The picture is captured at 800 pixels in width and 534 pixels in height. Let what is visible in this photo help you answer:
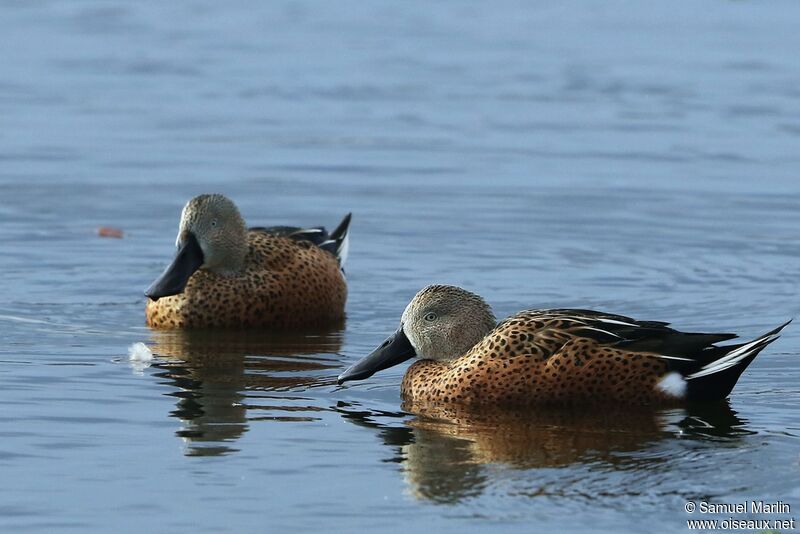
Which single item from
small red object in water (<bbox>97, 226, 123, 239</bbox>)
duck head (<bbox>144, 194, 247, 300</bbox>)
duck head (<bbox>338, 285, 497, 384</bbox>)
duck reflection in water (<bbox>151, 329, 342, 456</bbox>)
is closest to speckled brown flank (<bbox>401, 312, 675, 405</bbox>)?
duck head (<bbox>338, 285, 497, 384</bbox>)

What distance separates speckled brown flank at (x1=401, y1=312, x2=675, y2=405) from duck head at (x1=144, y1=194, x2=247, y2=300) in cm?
282

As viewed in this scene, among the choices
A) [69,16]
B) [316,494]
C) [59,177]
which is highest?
[69,16]

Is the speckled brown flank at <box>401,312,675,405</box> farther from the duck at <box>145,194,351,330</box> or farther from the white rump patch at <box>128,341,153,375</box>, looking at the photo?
the duck at <box>145,194,351,330</box>

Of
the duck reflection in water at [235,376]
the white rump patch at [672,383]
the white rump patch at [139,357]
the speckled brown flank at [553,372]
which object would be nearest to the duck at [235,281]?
the duck reflection in water at [235,376]

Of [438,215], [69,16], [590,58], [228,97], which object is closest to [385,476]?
[438,215]

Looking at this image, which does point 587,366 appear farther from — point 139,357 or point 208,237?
point 208,237

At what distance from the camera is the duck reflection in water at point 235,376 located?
845 cm

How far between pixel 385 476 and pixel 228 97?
11.5 m

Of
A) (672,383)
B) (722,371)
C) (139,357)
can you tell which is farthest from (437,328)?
(139,357)

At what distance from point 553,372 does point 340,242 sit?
12.2ft

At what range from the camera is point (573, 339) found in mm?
8773

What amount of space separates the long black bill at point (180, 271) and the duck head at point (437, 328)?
1.96m

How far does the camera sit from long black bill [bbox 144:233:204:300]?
10805mm

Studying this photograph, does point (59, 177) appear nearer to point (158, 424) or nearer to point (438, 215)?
point (438, 215)
